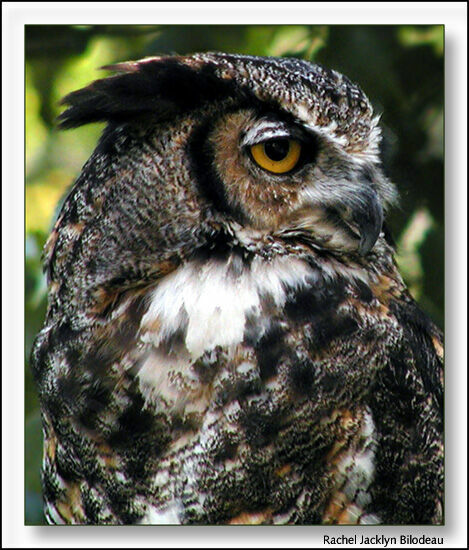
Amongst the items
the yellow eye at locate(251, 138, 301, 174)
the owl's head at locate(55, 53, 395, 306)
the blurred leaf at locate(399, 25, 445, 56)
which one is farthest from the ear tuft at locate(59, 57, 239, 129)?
the blurred leaf at locate(399, 25, 445, 56)

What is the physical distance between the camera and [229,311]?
5.86 feet

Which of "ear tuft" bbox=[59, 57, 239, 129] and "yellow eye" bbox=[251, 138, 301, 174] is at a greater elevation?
"ear tuft" bbox=[59, 57, 239, 129]

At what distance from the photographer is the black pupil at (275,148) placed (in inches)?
67.8

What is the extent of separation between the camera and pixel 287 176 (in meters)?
1.74

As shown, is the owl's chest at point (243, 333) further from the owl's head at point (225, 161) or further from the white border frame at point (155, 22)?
the white border frame at point (155, 22)

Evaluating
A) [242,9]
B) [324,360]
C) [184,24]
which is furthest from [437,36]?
[324,360]

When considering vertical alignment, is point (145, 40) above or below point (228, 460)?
above

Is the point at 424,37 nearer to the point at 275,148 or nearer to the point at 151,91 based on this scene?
the point at 275,148

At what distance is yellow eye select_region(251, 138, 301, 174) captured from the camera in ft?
5.64

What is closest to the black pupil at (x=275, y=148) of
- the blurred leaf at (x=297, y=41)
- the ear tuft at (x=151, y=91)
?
the ear tuft at (x=151, y=91)

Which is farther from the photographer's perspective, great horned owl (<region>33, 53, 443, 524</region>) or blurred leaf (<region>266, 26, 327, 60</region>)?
blurred leaf (<region>266, 26, 327, 60</region>)

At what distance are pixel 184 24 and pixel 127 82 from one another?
451 mm

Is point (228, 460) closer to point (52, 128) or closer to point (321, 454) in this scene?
point (321, 454)

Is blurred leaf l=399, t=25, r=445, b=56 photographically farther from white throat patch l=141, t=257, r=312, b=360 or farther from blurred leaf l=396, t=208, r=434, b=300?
white throat patch l=141, t=257, r=312, b=360
